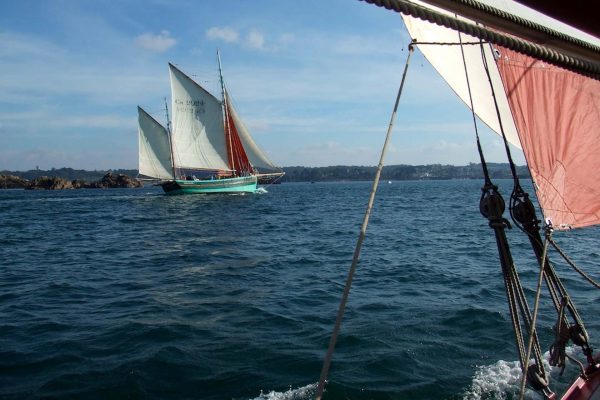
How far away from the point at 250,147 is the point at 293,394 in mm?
59735

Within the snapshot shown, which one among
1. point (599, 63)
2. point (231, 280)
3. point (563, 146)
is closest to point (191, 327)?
point (231, 280)

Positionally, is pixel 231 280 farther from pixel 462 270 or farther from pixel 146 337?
pixel 462 270

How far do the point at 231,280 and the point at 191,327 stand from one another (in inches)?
159

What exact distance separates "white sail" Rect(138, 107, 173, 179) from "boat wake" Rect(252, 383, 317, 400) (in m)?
57.6

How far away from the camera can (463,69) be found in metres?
5.10

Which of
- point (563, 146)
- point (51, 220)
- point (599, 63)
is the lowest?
point (51, 220)

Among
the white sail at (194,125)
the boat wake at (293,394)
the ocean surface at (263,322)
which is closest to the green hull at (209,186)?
the white sail at (194,125)

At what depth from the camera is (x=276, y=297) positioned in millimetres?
10914

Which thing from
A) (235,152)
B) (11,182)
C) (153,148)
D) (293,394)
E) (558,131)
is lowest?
(293,394)

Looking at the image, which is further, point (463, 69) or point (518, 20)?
point (463, 69)

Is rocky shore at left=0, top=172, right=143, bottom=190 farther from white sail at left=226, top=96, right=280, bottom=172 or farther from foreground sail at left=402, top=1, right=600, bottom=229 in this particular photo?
foreground sail at left=402, top=1, right=600, bottom=229

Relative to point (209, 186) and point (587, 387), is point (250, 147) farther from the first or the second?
point (587, 387)

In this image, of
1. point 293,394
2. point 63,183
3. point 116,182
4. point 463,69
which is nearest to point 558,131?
→ point 463,69

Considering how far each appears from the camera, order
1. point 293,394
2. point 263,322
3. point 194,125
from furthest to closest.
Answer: point 194,125 < point 263,322 < point 293,394
